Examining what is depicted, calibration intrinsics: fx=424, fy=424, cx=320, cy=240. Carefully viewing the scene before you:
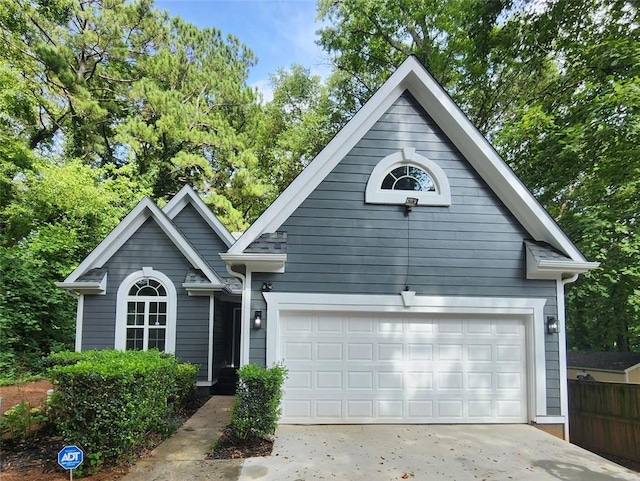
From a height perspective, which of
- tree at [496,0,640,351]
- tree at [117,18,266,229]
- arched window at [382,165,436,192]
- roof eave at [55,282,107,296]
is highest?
tree at [117,18,266,229]

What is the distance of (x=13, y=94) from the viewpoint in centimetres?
1606

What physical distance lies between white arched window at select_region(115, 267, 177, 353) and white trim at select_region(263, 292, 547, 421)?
4127 millimetres

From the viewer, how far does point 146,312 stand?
33.8 feet

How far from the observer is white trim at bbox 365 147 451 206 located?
7.62 meters

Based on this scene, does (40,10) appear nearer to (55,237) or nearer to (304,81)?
(55,237)

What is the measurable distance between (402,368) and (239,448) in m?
3.10

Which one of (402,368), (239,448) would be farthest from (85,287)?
(402,368)

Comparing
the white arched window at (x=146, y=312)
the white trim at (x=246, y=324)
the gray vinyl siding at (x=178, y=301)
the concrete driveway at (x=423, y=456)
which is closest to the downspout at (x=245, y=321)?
the white trim at (x=246, y=324)

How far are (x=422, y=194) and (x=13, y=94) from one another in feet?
54.2

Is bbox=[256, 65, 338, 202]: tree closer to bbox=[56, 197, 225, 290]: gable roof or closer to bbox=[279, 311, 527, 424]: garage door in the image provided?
bbox=[56, 197, 225, 290]: gable roof

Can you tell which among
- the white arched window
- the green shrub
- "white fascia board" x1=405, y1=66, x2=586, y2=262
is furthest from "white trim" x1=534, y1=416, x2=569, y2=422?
the white arched window

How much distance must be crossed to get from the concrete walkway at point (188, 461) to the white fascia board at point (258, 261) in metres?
2.74

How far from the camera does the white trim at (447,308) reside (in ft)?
23.9

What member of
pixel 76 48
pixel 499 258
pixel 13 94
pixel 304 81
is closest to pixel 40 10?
pixel 76 48
